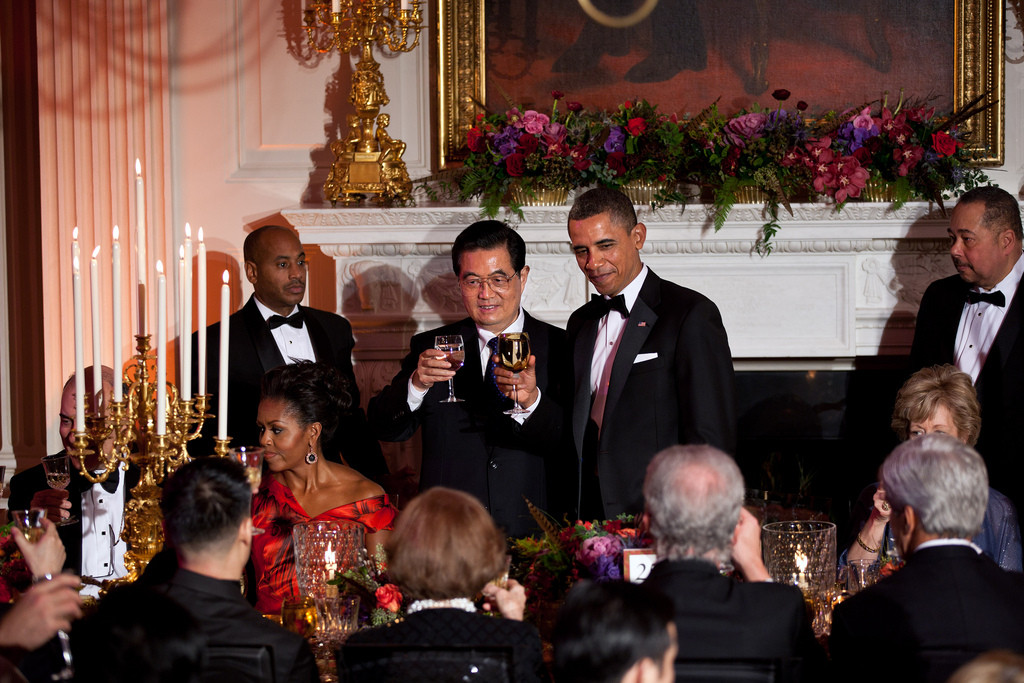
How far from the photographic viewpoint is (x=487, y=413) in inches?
141

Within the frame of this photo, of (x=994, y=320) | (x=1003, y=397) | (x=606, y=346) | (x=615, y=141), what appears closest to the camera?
(x=606, y=346)

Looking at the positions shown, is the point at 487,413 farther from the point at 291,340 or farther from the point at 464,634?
the point at 464,634

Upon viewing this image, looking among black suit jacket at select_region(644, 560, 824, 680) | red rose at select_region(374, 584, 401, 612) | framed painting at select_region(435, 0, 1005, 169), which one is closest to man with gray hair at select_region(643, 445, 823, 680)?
black suit jacket at select_region(644, 560, 824, 680)

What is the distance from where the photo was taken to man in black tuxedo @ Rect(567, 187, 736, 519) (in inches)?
129

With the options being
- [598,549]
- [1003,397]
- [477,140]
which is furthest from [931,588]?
[477,140]

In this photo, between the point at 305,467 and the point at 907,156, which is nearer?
the point at 305,467

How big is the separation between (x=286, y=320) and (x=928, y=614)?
3.07 m

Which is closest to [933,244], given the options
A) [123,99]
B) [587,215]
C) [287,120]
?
[587,215]

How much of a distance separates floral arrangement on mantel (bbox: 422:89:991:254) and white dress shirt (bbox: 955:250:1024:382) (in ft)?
2.13

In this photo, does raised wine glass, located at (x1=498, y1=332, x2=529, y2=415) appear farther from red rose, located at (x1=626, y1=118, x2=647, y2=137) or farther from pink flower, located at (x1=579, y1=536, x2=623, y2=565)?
red rose, located at (x1=626, y1=118, x2=647, y2=137)

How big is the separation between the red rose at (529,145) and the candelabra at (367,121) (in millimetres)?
597

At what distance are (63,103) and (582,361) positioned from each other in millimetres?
3169

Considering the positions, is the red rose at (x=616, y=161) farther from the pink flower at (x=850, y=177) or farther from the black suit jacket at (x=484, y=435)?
the black suit jacket at (x=484, y=435)

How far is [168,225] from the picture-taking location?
522 centimetres
